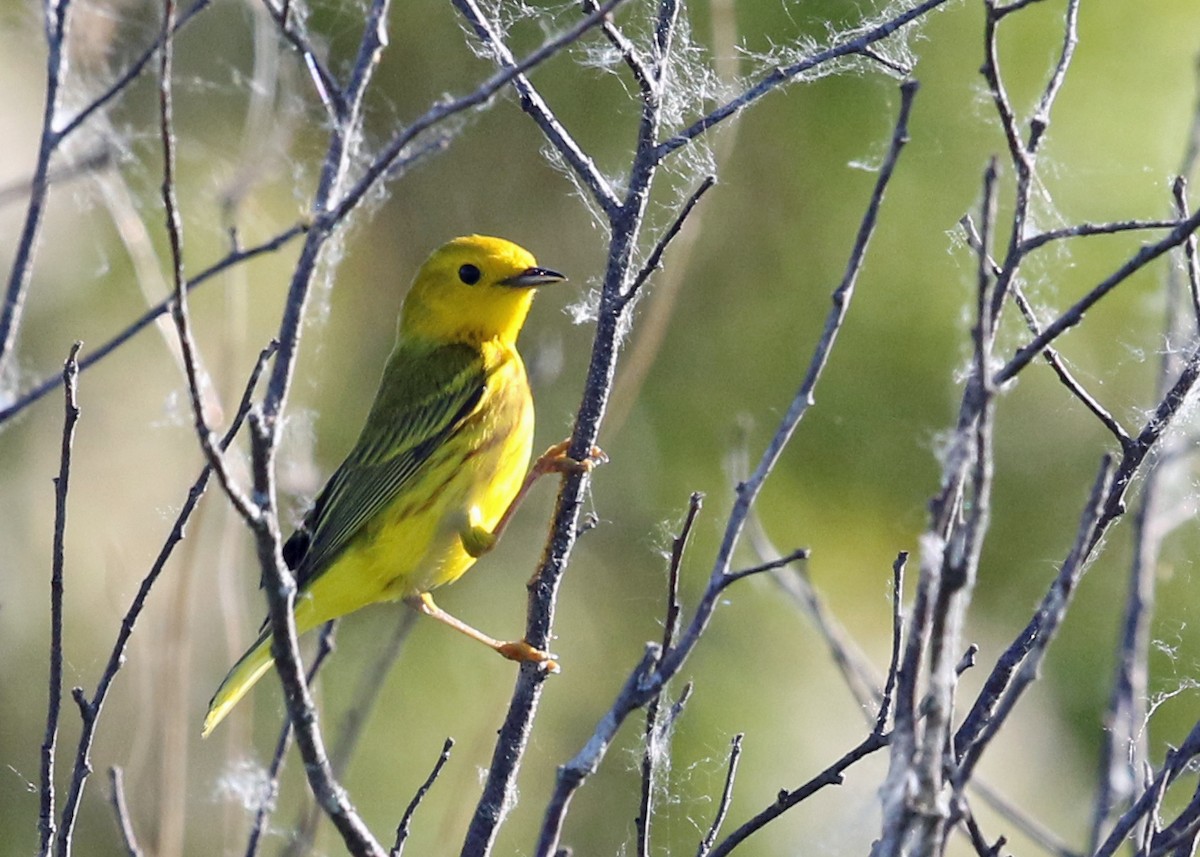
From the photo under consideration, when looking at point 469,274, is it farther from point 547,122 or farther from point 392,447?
point 547,122

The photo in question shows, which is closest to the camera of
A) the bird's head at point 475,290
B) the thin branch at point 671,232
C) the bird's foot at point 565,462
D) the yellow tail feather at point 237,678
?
the thin branch at point 671,232

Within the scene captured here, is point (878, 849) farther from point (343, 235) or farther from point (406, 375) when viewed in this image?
point (343, 235)

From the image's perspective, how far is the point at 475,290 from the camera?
402cm

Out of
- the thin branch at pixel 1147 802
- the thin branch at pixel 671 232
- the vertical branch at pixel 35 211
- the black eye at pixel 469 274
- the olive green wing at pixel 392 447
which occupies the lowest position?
the thin branch at pixel 1147 802

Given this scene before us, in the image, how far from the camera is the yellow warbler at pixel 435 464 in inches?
144

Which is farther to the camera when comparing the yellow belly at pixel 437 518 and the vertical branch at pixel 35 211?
the yellow belly at pixel 437 518

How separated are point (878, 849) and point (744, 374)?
3.91m

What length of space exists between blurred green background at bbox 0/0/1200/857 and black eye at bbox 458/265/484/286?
87 cm

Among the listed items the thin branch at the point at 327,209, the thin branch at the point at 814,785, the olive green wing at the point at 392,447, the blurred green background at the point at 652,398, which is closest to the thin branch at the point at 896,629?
the thin branch at the point at 814,785

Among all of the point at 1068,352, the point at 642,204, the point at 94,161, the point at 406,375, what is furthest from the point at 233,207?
the point at 1068,352

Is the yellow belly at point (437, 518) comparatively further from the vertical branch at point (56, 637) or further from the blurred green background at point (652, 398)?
the vertical branch at point (56, 637)

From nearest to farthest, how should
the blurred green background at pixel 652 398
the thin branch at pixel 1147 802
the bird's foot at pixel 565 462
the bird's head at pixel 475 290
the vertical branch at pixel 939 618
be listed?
the vertical branch at pixel 939 618, the thin branch at pixel 1147 802, the bird's foot at pixel 565 462, the bird's head at pixel 475 290, the blurred green background at pixel 652 398

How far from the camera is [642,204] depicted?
256 cm

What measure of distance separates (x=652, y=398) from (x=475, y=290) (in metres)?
1.65
